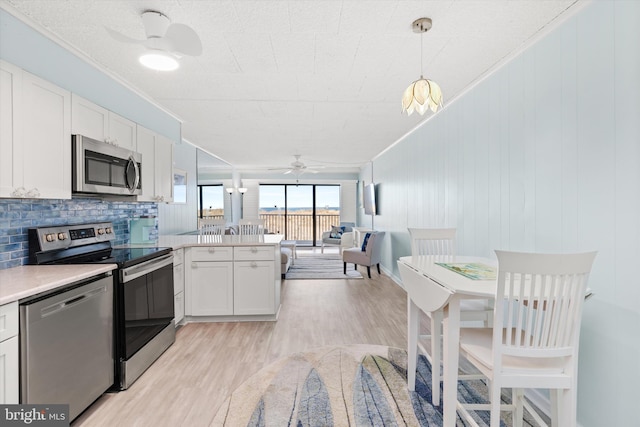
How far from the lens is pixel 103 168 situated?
2.37 m

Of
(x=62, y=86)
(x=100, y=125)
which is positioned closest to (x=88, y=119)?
(x=100, y=125)

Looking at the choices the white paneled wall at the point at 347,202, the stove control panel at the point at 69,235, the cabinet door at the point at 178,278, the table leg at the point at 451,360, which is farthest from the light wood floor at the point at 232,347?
the white paneled wall at the point at 347,202

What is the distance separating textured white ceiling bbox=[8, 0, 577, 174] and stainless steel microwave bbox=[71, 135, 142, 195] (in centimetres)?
74

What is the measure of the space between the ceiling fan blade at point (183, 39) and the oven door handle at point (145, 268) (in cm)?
151

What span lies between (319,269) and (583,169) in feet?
16.8

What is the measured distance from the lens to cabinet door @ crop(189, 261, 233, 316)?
335 cm

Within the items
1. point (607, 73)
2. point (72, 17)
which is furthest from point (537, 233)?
point (72, 17)

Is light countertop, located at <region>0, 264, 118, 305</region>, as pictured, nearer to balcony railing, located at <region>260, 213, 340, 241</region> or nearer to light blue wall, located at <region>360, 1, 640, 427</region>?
light blue wall, located at <region>360, 1, 640, 427</region>

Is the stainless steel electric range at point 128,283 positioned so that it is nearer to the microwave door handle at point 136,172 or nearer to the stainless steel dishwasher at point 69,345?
the stainless steel dishwasher at point 69,345

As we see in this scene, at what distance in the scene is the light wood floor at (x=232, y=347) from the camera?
194 cm

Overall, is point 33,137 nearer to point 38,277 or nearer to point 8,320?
point 38,277

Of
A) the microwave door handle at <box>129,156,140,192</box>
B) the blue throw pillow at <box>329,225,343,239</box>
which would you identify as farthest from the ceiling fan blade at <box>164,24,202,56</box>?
the blue throw pillow at <box>329,225,343,239</box>

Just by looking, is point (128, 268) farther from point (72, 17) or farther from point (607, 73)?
point (607, 73)

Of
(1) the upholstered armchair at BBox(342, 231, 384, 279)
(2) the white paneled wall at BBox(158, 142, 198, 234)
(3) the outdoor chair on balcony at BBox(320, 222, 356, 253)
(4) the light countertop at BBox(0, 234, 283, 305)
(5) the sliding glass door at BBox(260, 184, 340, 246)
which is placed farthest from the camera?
(5) the sliding glass door at BBox(260, 184, 340, 246)
